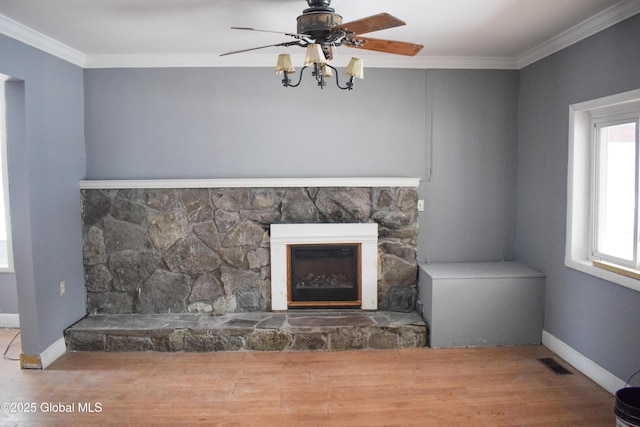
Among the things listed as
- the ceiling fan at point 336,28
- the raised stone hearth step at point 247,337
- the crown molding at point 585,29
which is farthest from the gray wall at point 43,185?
the crown molding at point 585,29

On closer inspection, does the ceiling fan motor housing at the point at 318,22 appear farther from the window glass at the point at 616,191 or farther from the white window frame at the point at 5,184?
the white window frame at the point at 5,184

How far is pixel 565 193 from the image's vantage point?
327 cm

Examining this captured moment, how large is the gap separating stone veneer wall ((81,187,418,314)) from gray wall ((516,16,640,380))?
1.05 metres

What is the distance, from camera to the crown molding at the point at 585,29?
2.61 meters

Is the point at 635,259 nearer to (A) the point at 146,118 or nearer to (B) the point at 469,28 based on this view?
(B) the point at 469,28

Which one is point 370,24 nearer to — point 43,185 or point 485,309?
point 485,309

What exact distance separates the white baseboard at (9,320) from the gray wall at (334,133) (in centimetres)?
154

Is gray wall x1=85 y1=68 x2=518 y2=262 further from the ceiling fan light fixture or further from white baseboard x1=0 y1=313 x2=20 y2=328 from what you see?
the ceiling fan light fixture

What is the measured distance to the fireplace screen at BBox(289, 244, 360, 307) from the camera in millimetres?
3928

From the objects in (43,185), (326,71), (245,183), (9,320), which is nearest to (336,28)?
(326,71)

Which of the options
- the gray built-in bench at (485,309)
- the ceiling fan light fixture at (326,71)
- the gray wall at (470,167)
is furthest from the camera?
the gray wall at (470,167)

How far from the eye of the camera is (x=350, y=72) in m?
2.32

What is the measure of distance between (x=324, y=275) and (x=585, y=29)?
277 centimetres

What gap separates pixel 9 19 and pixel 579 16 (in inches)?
149
